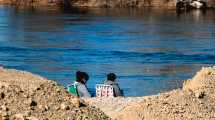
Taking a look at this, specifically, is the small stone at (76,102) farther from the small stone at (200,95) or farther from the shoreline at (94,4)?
the shoreline at (94,4)

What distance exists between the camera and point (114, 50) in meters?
36.6

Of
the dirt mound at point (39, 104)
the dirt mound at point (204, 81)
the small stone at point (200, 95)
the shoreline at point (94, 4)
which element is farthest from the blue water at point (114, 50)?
the shoreline at point (94, 4)

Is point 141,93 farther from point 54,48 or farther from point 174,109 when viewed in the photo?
point 54,48

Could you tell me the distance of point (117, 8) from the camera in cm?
8400

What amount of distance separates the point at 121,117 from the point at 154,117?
54 centimetres

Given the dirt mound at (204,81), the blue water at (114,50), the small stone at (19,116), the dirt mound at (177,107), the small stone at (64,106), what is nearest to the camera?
the small stone at (19,116)

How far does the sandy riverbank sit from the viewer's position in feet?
24.5

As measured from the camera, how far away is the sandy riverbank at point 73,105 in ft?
24.5

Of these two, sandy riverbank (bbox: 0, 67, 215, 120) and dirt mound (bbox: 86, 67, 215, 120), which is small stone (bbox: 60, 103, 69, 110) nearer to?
sandy riverbank (bbox: 0, 67, 215, 120)

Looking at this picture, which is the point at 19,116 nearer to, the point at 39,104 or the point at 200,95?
the point at 39,104

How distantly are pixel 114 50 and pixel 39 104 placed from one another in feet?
95.2

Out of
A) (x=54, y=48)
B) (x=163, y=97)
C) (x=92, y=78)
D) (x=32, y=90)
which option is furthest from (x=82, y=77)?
(x=54, y=48)

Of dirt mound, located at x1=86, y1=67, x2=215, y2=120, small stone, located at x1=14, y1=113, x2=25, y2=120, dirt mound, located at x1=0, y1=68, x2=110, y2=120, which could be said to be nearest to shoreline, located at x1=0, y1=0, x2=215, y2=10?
dirt mound, located at x1=86, y1=67, x2=215, y2=120

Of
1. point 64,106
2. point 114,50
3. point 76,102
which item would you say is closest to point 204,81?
point 76,102
